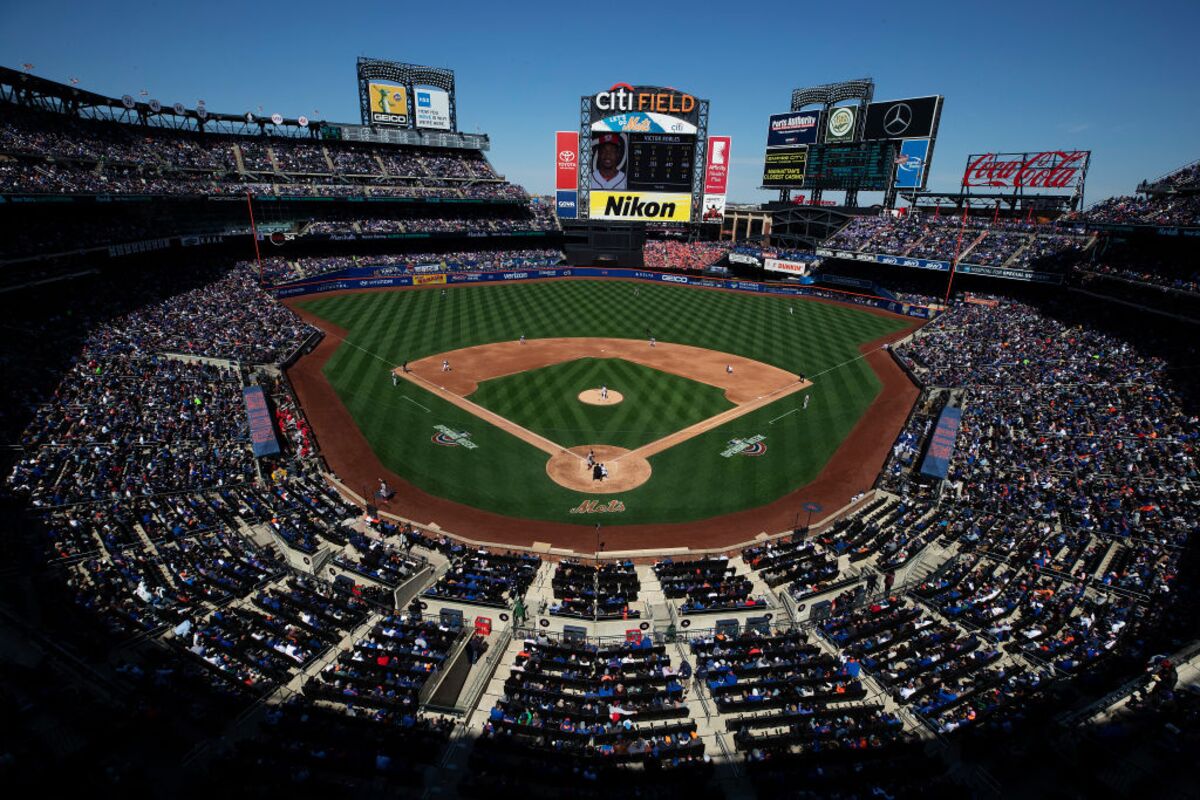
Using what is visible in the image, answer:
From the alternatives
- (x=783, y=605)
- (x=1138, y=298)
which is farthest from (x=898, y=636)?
(x=1138, y=298)

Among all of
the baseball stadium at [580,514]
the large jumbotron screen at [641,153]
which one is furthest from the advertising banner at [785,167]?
the baseball stadium at [580,514]

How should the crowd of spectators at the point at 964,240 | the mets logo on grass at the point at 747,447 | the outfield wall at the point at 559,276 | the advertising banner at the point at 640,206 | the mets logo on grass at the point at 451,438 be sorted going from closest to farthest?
the mets logo on grass at the point at 747,447
the mets logo on grass at the point at 451,438
the crowd of spectators at the point at 964,240
the outfield wall at the point at 559,276
the advertising banner at the point at 640,206

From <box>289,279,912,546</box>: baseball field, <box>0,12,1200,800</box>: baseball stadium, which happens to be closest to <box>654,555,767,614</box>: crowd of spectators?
<box>0,12,1200,800</box>: baseball stadium

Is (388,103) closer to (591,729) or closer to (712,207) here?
(712,207)

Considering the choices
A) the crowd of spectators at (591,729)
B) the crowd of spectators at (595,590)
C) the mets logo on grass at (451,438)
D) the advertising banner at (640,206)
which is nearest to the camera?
the crowd of spectators at (591,729)

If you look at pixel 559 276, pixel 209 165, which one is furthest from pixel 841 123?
pixel 209 165

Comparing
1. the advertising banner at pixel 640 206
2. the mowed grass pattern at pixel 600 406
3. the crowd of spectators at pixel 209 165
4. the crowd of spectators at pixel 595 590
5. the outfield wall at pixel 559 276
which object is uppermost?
the crowd of spectators at pixel 209 165

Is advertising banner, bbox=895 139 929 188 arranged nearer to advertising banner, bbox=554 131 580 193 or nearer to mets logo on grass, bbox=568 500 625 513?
advertising banner, bbox=554 131 580 193

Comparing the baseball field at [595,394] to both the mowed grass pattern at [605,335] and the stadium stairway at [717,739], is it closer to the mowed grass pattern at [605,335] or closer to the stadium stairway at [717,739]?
the mowed grass pattern at [605,335]
